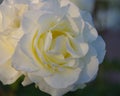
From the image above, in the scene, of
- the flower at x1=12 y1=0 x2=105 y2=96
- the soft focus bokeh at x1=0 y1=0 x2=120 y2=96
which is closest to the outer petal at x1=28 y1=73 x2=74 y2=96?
the flower at x1=12 y1=0 x2=105 y2=96

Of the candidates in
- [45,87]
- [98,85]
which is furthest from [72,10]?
[98,85]

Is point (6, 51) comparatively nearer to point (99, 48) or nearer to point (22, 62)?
point (22, 62)

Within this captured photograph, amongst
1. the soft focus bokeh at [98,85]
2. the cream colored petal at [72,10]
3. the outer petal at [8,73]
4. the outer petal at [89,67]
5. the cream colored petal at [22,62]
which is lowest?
the soft focus bokeh at [98,85]

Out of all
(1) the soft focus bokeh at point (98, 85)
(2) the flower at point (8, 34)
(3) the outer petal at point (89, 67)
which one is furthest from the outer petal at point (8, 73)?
(1) the soft focus bokeh at point (98, 85)

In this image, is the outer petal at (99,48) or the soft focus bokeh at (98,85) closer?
the outer petal at (99,48)

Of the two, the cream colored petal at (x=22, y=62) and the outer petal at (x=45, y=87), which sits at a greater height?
the cream colored petal at (x=22, y=62)

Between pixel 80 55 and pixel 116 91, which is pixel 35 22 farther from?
pixel 116 91

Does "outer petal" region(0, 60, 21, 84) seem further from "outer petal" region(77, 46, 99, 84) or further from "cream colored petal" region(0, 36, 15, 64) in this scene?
"outer petal" region(77, 46, 99, 84)

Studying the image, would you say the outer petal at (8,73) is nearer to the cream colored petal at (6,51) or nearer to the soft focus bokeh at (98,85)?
the cream colored petal at (6,51)
